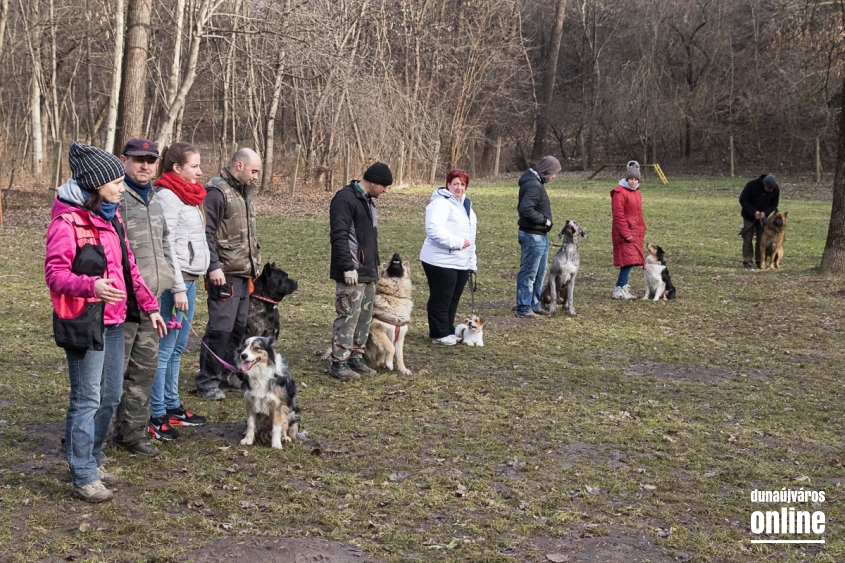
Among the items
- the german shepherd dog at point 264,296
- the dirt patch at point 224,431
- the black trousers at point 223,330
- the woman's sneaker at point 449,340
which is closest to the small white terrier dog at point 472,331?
the woman's sneaker at point 449,340

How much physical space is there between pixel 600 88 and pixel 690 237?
93.2 ft

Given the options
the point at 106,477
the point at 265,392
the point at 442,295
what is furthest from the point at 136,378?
the point at 442,295

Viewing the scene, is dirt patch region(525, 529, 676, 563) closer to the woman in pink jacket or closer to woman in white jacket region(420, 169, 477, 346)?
the woman in pink jacket

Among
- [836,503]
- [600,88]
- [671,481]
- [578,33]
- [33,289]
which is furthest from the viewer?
[578,33]

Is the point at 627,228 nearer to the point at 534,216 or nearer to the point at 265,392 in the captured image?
the point at 534,216

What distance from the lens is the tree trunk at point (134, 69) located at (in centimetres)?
1330

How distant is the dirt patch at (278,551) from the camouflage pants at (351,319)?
10.8ft

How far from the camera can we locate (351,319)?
24.7 feet

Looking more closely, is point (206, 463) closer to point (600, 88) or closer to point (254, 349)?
point (254, 349)

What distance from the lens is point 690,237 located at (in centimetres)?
1942

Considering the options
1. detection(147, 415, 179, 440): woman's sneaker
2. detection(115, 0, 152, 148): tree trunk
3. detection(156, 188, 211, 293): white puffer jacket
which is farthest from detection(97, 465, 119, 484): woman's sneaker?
detection(115, 0, 152, 148): tree trunk

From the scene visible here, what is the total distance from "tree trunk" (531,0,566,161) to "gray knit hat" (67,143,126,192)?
43.0 metres

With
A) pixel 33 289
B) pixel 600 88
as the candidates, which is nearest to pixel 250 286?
pixel 33 289

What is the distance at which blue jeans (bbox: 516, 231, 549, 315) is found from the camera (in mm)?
10617
